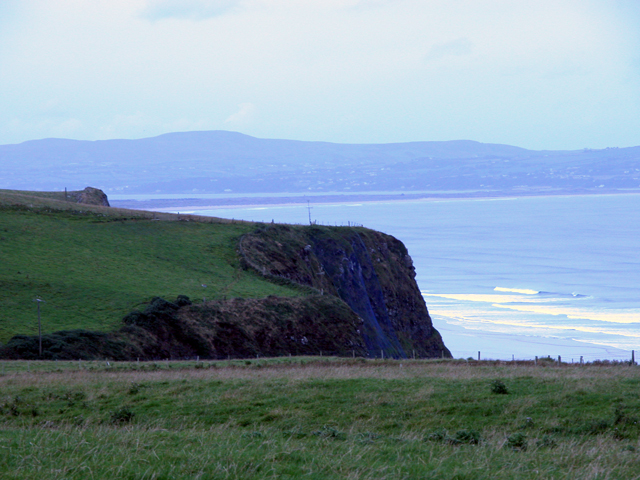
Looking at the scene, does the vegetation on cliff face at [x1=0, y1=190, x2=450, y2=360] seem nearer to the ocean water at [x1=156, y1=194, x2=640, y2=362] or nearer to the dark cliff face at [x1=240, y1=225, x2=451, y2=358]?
the dark cliff face at [x1=240, y1=225, x2=451, y2=358]

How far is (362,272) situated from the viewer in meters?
83.4

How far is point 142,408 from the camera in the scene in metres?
18.8

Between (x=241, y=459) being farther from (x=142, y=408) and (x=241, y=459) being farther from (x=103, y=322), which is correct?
(x=103, y=322)

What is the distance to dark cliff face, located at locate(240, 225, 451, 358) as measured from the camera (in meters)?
71.9

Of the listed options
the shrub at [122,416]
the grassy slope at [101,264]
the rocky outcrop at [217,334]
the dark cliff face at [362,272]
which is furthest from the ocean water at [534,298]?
the grassy slope at [101,264]

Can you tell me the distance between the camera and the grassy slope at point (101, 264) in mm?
48531

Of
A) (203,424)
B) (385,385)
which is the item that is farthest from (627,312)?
(203,424)

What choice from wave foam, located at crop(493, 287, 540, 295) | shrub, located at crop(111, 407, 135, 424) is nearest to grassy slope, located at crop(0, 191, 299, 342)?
shrub, located at crop(111, 407, 135, 424)

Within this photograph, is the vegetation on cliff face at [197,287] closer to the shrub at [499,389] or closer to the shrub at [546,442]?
the shrub at [499,389]

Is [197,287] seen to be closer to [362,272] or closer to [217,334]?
[217,334]

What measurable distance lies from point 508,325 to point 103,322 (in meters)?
58.2

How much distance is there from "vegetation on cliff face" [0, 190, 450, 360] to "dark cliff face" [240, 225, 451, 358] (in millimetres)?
174

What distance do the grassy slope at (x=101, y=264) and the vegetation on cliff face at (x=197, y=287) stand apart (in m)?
0.12

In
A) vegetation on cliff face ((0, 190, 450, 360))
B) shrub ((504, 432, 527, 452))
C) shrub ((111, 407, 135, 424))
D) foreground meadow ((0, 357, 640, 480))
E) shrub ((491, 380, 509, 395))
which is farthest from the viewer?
vegetation on cliff face ((0, 190, 450, 360))
